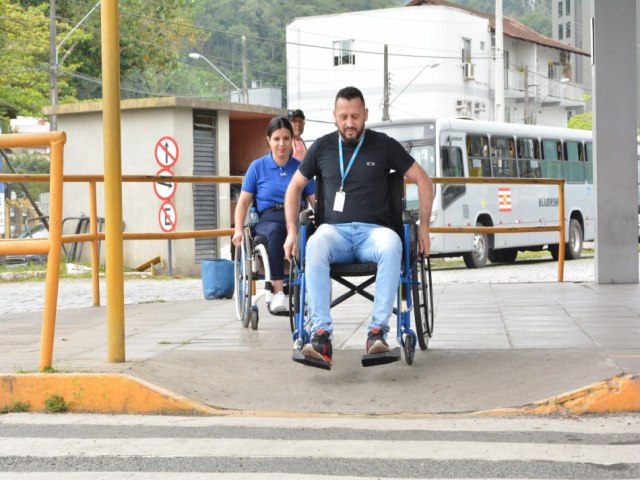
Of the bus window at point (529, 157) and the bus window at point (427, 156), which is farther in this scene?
the bus window at point (529, 157)

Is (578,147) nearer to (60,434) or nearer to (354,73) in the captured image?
(60,434)

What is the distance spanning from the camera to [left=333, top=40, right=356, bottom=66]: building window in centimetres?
6266

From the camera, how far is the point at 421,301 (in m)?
8.45

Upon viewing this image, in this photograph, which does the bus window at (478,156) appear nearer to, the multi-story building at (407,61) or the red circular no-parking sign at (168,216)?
the red circular no-parking sign at (168,216)

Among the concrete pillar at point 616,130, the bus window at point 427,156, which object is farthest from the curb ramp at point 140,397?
the bus window at point 427,156

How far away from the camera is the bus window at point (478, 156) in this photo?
2697cm

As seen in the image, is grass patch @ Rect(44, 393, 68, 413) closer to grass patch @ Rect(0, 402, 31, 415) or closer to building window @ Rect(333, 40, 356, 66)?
grass patch @ Rect(0, 402, 31, 415)

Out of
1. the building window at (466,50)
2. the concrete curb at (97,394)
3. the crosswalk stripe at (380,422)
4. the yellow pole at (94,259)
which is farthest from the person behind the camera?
the building window at (466,50)

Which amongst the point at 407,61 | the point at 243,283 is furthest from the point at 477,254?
the point at 407,61

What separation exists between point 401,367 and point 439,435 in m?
1.65

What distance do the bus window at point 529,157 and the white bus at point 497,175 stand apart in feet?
0.08

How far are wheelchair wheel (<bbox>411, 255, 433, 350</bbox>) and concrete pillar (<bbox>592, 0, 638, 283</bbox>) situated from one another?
4812 millimetres

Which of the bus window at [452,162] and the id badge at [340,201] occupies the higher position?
the bus window at [452,162]

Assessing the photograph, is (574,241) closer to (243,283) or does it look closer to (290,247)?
(243,283)
